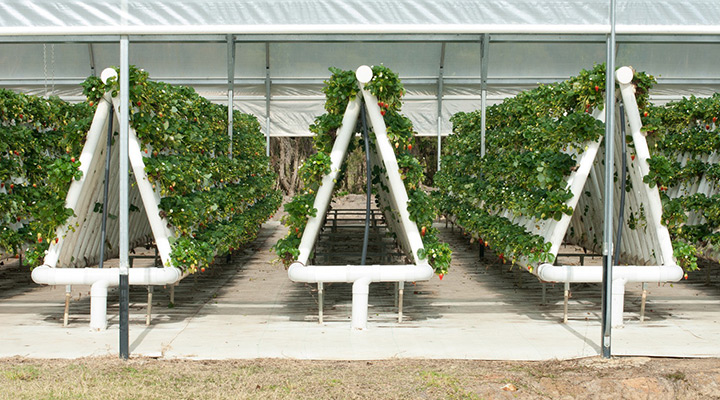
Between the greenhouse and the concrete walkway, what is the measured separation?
0.16 feet

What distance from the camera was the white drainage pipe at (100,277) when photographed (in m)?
7.62

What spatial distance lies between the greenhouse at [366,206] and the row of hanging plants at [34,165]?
0.03 m

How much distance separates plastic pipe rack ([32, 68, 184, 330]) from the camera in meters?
7.62

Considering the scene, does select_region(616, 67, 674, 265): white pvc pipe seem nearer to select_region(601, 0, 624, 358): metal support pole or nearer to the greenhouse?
the greenhouse

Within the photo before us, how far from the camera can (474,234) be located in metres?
11.5

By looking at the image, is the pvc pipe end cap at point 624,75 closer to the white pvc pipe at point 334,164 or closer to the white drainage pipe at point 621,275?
the white drainage pipe at point 621,275

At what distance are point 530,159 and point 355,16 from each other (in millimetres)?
3442

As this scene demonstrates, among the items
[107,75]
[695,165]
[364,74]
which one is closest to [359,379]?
[364,74]

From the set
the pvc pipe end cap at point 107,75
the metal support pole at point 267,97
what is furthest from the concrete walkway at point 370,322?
the metal support pole at point 267,97

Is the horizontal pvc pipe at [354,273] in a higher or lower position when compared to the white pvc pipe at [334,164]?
lower

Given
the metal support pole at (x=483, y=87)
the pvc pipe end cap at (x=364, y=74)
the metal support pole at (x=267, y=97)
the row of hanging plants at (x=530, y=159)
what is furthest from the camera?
the metal support pole at (x=267, y=97)

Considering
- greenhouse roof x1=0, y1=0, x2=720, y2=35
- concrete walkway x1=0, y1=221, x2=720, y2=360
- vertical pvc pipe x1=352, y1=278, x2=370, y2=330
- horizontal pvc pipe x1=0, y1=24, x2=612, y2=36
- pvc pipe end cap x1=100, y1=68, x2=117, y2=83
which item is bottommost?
concrete walkway x1=0, y1=221, x2=720, y2=360

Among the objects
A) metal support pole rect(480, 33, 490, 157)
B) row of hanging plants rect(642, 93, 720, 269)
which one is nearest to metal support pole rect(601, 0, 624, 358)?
row of hanging plants rect(642, 93, 720, 269)

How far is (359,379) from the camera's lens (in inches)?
224
